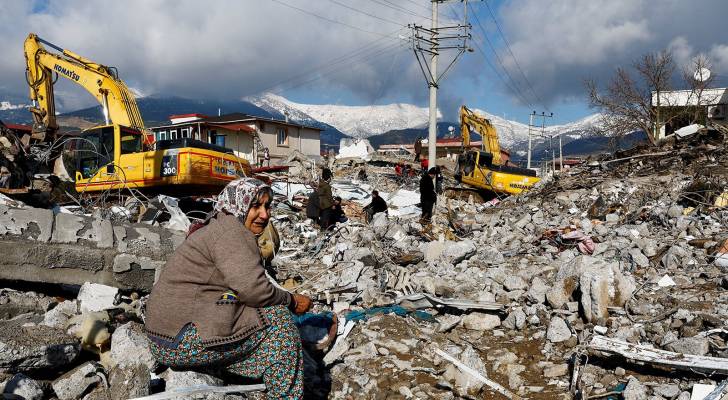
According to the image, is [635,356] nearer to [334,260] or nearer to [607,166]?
[334,260]

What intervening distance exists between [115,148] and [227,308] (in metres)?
8.73

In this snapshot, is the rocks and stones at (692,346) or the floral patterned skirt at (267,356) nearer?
the floral patterned skirt at (267,356)

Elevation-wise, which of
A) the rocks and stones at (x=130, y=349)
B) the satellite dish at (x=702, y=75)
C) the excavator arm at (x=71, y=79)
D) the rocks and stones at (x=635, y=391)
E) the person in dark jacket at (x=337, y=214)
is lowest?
the rocks and stones at (x=635, y=391)

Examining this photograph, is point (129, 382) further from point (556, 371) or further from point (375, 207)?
point (375, 207)

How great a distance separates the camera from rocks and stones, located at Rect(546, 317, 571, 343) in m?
3.86

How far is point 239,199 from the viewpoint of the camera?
254cm

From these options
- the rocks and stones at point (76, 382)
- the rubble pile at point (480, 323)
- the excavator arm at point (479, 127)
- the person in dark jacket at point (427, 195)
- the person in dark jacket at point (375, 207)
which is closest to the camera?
the rocks and stones at point (76, 382)

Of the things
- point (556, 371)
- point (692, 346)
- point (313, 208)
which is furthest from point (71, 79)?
point (692, 346)

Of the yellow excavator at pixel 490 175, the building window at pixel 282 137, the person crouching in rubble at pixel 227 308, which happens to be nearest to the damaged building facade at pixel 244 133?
the building window at pixel 282 137

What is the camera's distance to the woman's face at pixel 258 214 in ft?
8.52

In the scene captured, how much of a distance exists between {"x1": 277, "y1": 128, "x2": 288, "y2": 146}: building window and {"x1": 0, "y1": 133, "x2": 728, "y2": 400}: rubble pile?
1199 inches

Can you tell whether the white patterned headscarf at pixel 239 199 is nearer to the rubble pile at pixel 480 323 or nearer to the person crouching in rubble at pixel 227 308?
the person crouching in rubble at pixel 227 308

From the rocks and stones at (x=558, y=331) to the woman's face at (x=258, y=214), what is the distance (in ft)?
8.41

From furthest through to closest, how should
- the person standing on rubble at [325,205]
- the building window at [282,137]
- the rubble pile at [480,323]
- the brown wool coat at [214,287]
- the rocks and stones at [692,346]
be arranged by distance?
the building window at [282,137] → the person standing on rubble at [325,205] → the rocks and stones at [692,346] → the rubble pile at [480,323] → the brown wool coat at [214,287]
